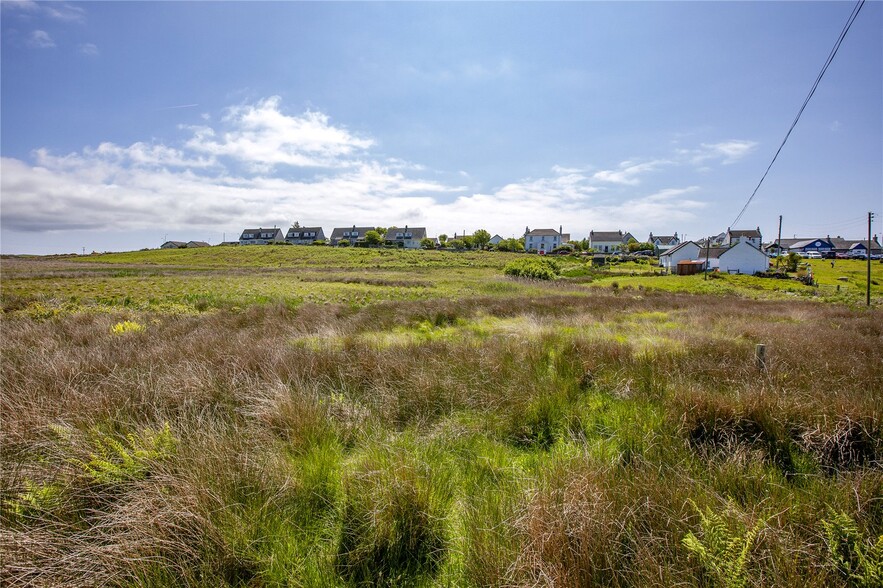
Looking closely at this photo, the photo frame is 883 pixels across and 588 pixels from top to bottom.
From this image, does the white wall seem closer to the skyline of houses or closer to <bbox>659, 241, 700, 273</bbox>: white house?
<bbox>659, 241, 700, 273</bbox>: white house

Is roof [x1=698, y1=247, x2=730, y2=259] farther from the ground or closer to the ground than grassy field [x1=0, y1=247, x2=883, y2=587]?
farther from the ground

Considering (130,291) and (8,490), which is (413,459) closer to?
(8,490)

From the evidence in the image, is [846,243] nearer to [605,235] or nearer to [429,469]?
[605,235]

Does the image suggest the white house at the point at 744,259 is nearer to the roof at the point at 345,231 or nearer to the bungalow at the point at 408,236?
the bungalow at the point at 408,236

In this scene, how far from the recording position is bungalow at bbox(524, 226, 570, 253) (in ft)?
444

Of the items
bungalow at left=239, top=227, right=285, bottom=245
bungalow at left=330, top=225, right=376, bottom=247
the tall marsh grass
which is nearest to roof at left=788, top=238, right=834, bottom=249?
bungalow at left=330, top=225, right=376, bottom=247

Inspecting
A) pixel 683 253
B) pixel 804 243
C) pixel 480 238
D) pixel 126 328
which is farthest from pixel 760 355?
pixel 804 243

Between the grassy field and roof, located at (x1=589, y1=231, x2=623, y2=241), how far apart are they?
131 meters

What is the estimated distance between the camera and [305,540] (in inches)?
101

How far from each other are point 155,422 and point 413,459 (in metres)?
3.17

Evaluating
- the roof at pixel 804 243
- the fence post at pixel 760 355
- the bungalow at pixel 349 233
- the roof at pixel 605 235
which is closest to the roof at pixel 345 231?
the bungalow at pixel 349 233

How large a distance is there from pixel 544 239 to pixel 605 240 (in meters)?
22.1

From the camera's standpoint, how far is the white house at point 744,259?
58688 millimetres

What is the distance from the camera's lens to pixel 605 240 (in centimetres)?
12556
